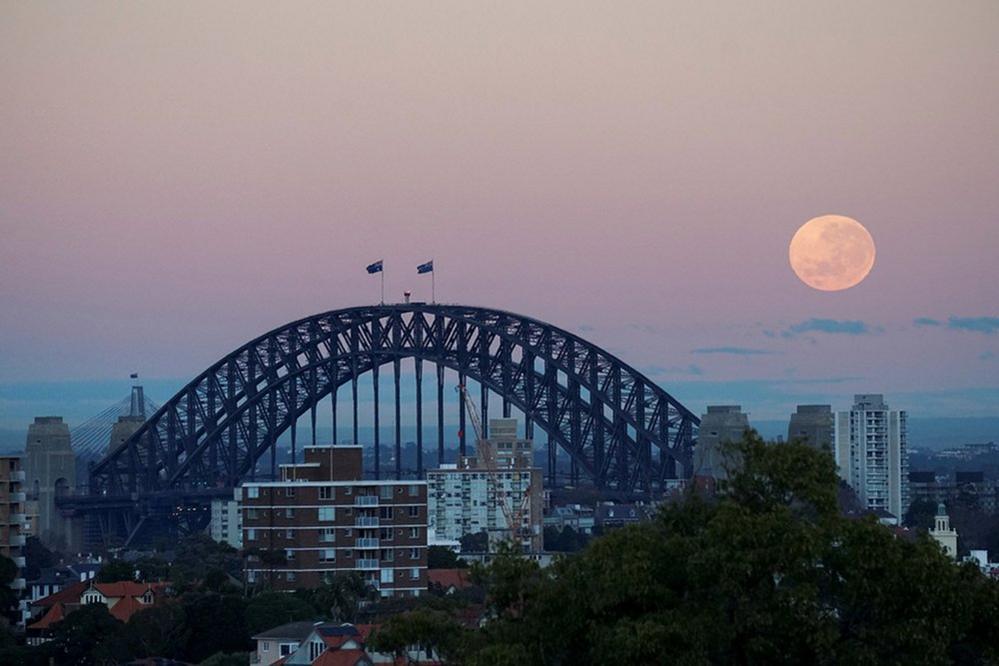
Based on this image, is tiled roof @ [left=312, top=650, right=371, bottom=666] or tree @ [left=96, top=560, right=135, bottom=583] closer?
tiled roof @ [left=312, top=650, right=371, bottom=666]

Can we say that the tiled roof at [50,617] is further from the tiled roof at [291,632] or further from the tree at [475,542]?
the tree at [475,542]

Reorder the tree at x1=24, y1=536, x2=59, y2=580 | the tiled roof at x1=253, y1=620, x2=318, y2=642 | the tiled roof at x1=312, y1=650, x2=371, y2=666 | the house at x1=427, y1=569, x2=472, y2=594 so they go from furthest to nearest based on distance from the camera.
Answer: the tree at x1=24, y1=536, x2=59, y2=580, the house at x1=427, y1=569, x2=472, y2=594, the tiled roof at x1=253, y1=620, x2=318, y2=642, the tiled roof at x1=312, y1=650, x2=371, y2=666

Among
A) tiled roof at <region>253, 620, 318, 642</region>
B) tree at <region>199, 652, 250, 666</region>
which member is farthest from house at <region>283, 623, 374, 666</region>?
tree at <region>199, 652, 250, 666</region>

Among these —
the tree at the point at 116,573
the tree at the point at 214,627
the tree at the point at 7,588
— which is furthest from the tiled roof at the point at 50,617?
the tree at the point at 116,573

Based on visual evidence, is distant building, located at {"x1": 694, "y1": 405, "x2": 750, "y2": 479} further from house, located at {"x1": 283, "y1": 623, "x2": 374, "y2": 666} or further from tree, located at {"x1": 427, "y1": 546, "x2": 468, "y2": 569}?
house, located at {"x1": 283, "y1": 623, "x2": 374, "y2": 666}

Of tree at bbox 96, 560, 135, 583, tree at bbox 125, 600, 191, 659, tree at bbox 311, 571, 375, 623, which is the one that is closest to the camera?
tree at bbox 125, 600, 191, 659

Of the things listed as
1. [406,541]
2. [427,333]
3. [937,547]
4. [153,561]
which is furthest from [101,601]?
[427,333]
